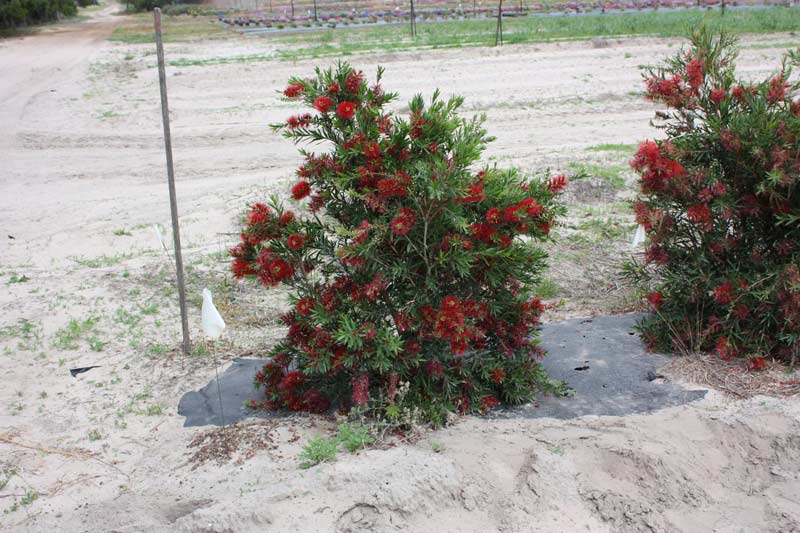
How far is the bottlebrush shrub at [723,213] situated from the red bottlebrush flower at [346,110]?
1988 millimetres

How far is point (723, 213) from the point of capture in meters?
5.53

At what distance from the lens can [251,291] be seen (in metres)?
7.71

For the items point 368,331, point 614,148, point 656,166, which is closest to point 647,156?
point 656,166

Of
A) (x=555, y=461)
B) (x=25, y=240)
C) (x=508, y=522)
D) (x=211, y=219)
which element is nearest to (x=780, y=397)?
(x=555, y=461)

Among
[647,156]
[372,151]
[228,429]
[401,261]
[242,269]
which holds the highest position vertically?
[372,151]

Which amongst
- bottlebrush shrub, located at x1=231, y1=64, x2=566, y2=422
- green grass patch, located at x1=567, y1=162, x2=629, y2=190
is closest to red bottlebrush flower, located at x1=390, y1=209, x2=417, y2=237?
bottlebrush shrub, located at x1=231, y1=64, x2=566, y2=422

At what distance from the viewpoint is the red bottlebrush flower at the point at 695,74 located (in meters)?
5.73

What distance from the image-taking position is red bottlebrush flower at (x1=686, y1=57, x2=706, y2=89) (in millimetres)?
5730

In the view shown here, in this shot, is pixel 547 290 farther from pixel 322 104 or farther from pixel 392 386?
pixel 322 104

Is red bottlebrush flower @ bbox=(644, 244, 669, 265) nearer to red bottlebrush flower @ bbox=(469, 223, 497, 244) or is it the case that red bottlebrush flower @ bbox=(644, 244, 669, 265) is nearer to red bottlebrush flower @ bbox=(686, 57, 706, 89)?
red bottlebrush flower @ bbox=(686, 57, 706, 89)

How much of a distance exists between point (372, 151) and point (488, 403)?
1685 mm

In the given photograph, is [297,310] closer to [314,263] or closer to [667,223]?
[314,263]

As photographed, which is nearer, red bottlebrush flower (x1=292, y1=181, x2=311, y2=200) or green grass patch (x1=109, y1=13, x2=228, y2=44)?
red bottlebrush flower (x1=292, y1=181, x2=311, y2=200)

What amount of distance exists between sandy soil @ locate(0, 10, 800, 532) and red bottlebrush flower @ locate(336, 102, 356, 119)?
183cm
